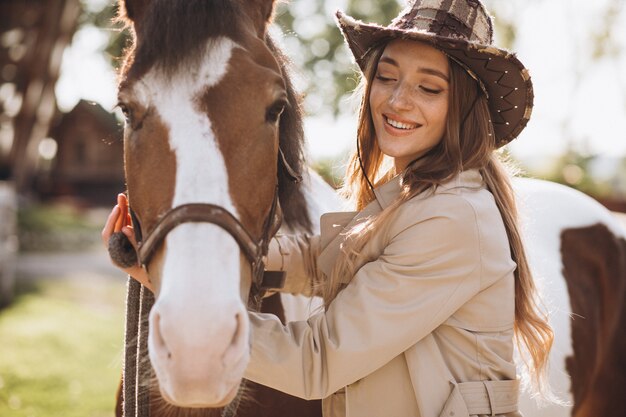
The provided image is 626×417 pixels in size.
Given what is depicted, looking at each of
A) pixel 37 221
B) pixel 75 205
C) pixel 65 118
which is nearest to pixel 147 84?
pixel 37 221

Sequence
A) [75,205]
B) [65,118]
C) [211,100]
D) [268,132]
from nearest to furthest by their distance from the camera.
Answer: [211,100] → [268,132] → [75,205] → [65,118]

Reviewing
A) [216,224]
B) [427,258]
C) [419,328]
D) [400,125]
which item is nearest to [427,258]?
[427,258]

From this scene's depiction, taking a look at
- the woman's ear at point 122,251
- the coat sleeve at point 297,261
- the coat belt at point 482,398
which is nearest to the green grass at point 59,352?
the coat sleeve at point 297,261

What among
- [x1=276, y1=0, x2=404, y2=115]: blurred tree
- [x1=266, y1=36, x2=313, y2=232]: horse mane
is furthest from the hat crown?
[x1=276, y1=0, x2=404, y2=115]: blurred tree

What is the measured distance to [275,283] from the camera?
2043 mm

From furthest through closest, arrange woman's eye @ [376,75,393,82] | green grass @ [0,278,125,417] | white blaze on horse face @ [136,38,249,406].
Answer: green grass @ [0,278,125,417]
woman's eye @ [376,75,393,82]
white blaze on horse face @ [136,38,249,406]

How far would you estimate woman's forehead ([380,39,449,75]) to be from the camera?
6.75ft

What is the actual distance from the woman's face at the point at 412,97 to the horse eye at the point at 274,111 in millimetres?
447

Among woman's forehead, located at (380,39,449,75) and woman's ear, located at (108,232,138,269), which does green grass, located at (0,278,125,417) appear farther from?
woman's forehead, located at (380,39,449,75)

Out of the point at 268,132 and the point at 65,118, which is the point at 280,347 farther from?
the point at 65,118

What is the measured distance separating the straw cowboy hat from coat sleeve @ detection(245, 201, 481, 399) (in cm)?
48

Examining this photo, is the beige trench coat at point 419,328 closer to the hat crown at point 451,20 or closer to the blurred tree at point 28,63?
the hat crown at point 451,20

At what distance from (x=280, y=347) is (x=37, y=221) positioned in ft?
51.7

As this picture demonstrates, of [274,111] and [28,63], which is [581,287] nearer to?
[274,111]
